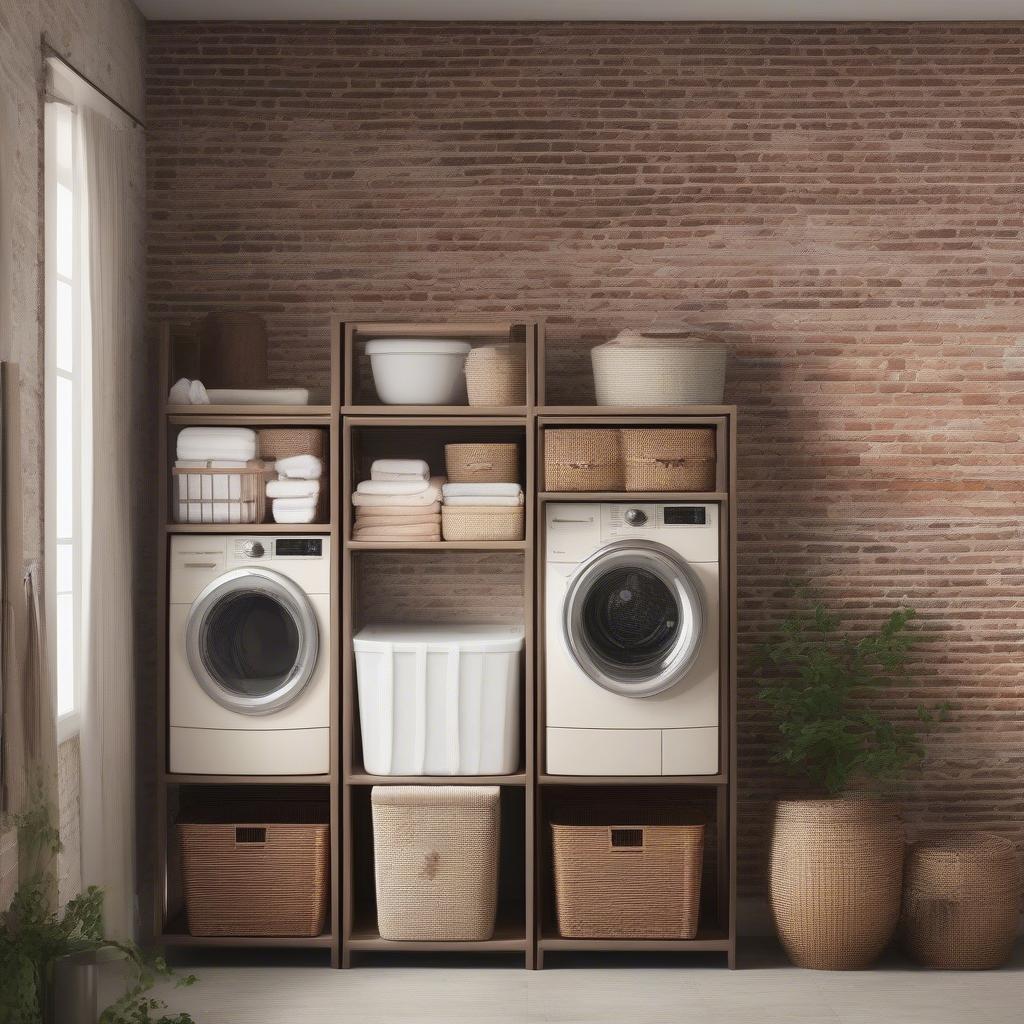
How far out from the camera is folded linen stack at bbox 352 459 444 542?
415 centimetres

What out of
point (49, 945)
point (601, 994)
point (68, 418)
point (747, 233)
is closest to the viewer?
point (49, 945)

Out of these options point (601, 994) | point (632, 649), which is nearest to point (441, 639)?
point (632, 649)

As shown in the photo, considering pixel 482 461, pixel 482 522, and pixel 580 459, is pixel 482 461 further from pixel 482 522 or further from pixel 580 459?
pixel 580 459

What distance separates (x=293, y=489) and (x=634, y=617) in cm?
121

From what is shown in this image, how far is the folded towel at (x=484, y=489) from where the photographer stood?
4.15 meters

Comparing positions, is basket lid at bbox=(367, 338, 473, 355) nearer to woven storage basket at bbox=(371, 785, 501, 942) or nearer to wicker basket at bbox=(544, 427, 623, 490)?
wicker basket at bbox=(544, 427, 623, 490)

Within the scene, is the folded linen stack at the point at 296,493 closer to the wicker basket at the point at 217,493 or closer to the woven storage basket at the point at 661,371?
the wicker basket at the point at 217,493

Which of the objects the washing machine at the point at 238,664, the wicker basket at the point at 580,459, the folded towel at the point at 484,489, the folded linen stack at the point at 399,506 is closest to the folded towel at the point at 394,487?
the folded linen stack at the point at 399,506

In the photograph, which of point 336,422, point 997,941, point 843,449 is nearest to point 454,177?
point 336,422

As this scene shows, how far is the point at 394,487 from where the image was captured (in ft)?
13.6

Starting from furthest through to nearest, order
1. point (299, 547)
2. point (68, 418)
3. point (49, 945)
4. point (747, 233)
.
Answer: point (747, 233)
point (299, 547)
point (68, 418)
point (49, 945)

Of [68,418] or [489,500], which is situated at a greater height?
[68,418]

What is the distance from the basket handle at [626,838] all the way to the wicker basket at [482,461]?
122 cm

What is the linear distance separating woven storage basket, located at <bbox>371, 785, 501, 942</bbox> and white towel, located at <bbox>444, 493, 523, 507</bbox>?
94 centimetres
